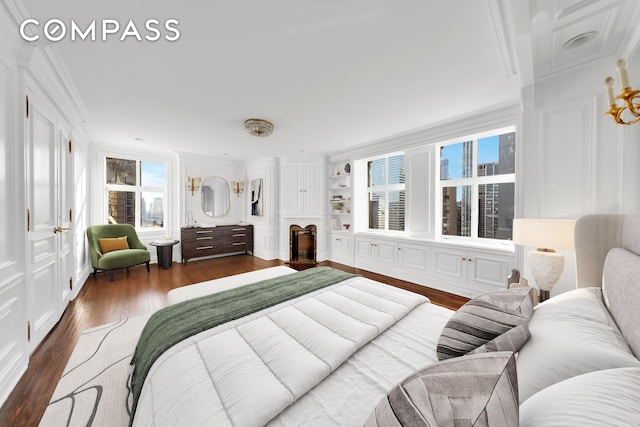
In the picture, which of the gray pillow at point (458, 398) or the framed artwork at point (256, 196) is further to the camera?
the framed artwork at point (256, 196)

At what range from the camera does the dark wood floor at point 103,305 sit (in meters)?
1.49

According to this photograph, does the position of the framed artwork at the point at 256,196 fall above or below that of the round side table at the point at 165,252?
above

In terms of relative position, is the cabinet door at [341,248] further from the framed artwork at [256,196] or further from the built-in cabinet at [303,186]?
the framed artwork at [256,196]

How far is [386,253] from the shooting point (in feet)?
13.7

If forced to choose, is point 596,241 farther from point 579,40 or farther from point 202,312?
point 202,312

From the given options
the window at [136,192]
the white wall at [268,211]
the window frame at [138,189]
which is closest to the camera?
the window frame at [138,189]

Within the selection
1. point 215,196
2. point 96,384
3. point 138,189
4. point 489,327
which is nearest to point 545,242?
point 489,327

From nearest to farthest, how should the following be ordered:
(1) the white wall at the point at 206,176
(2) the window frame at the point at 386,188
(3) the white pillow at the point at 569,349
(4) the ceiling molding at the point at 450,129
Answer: (3) the white pillow at the point at 569,349 → (4) the ceiling molding at the point at 450,129 → (2) the window frame at the point at 386,188 → (1) the white wall at the point at 206,176

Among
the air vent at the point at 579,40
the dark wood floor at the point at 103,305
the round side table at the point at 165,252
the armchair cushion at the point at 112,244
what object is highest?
the air vent at the point at 579,40

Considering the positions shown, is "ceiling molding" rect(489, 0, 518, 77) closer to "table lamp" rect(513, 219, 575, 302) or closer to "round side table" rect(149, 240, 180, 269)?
"table lamp" rect(513, 219, 575, 302)

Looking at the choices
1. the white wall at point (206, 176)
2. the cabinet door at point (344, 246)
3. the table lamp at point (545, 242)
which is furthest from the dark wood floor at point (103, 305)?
the table lamp at point (545, 242)

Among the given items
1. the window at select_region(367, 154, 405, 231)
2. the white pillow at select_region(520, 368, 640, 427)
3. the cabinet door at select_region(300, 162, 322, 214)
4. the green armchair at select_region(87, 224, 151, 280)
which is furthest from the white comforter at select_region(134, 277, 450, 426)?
the cabinet door at select_region(300, 162, 322, 214)

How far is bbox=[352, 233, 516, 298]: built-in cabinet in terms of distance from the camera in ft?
9.71

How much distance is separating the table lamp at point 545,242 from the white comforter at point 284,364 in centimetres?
96
